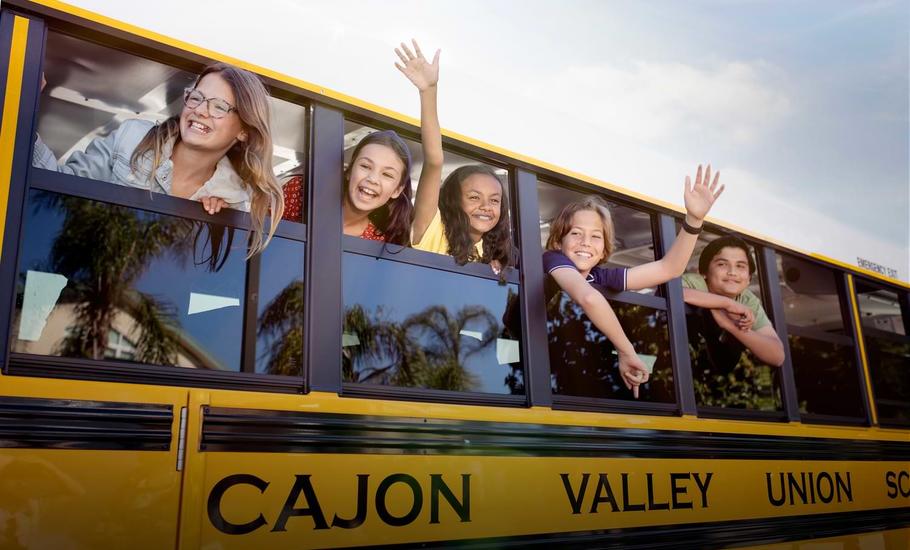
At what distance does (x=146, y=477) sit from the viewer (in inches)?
68.7

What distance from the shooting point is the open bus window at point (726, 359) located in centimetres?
312

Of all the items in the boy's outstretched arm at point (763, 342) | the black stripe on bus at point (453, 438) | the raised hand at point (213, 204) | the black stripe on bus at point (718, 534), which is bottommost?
the black stripe on bus at point (718, 534)

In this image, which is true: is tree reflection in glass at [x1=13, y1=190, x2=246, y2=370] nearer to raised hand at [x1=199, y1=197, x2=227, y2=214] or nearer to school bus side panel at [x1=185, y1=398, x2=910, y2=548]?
raised hand at [x1=199, y1=197, x2=227, y2=214]

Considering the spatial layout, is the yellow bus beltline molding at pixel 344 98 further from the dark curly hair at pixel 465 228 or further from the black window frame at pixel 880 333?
the black window frame at pixel 880 333

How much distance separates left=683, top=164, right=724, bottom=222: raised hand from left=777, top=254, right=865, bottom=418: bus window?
0.56 meters

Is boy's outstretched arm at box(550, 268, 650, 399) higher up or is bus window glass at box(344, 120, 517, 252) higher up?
bus window glass at box(344, 120, 517, 252)

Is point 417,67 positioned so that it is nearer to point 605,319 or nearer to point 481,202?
point 481,202

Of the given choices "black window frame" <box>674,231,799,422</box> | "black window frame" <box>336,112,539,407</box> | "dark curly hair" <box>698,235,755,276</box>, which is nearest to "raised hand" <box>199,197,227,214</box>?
"black window frame" <box>336,112,539,407</box>

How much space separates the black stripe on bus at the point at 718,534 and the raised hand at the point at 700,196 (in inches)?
45.5

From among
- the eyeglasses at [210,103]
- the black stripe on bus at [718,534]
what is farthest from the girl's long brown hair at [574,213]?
the eyeglasses at [210,103]

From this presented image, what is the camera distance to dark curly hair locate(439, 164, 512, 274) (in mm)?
2459

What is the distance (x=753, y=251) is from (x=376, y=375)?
196cm

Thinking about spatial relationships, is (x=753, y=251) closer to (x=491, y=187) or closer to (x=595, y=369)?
(x=595, y=369)

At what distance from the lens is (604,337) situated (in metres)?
2.80
